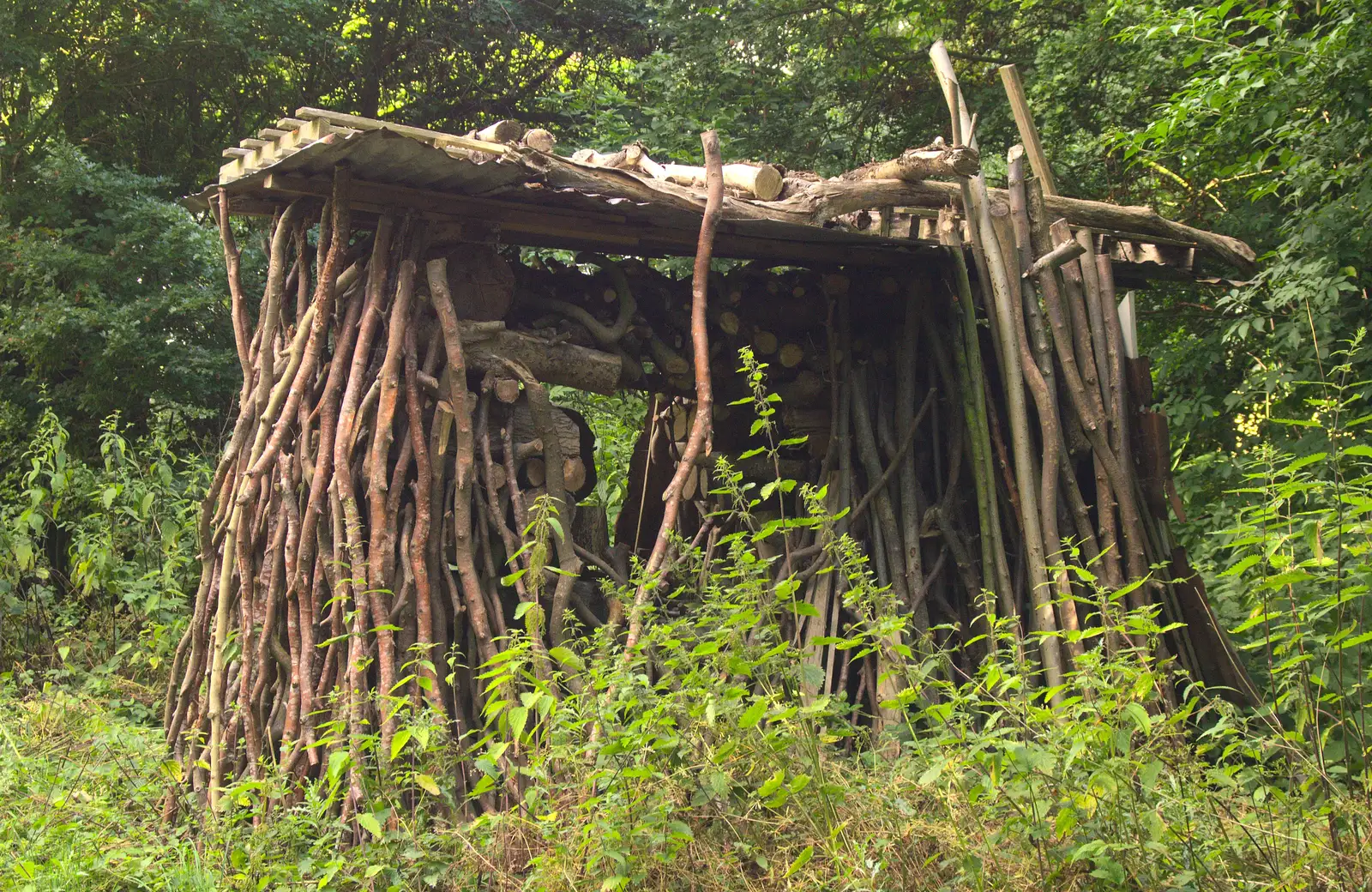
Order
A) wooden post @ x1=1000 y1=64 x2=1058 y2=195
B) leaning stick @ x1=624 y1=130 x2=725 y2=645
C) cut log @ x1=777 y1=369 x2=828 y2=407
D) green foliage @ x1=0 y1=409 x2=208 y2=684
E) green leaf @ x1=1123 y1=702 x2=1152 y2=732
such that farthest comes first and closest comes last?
green foliage @ x1=0 y1=409 x2=208 y2=684 < cut log @ x1=777 y1=369 x2=828 y2=407 < wooden post @ x1=1000 y1=64 x2=1058 y2=195 < leaning stick @ x1=624 y1=130 x2=725 y2=645 < green leaf @ x1=1123 y1=702 x2=1152 y2=732

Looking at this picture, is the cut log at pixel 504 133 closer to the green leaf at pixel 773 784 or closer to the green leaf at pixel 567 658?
the green leaf at pixel 567 658

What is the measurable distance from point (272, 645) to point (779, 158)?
7125 millimetres

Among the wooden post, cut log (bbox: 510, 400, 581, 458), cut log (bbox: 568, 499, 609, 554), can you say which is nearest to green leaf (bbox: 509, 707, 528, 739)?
cut log (bbox: 510, 400, 581, 458)

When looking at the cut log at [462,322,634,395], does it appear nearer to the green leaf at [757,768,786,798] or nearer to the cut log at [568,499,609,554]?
the cut log at [568,499,609,554]

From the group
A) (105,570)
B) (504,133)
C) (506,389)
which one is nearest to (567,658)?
(506,389)

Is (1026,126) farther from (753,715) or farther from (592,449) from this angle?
(753,715)

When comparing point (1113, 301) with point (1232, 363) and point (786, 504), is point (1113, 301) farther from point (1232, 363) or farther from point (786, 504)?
point (1232, 363)

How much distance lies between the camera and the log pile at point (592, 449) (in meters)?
4.47

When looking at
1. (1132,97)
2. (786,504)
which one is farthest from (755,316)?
(1132,97)

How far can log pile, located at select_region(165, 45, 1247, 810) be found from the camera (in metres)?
4.47

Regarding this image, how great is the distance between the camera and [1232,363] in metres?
7.96

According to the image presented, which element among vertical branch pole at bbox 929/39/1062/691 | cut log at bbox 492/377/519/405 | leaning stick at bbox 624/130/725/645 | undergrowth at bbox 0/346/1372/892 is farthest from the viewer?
vertical branch pole at bbox 929/39/1062/691

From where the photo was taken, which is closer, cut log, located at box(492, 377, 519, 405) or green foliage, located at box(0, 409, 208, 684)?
cut log, located at box(492, 377, 519, 405)

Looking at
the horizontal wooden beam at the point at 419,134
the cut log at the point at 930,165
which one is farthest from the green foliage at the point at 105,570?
the cut log at the point at 930,165
